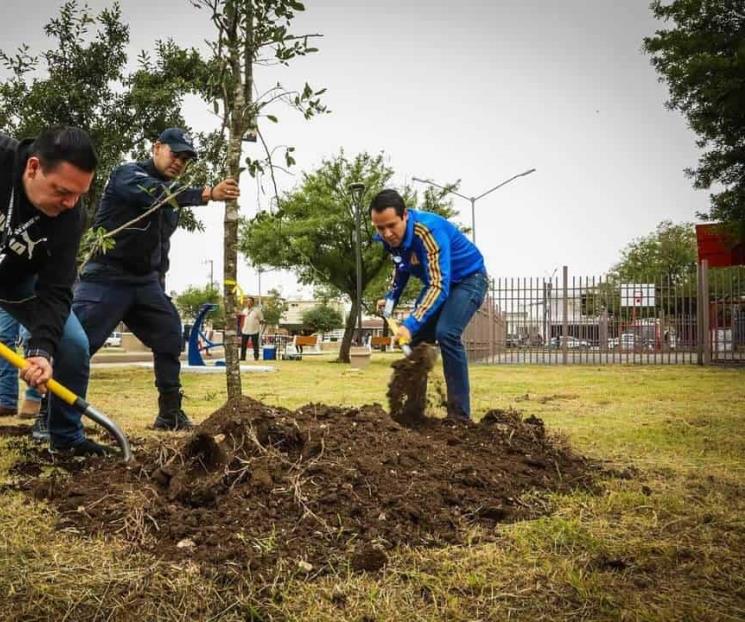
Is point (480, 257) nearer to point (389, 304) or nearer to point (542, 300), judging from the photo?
point (389, 304)

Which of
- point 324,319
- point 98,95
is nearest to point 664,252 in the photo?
point 324,319

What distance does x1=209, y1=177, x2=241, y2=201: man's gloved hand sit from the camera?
4.04 metres

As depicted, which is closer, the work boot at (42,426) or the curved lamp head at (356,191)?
the work boot at (42,426)

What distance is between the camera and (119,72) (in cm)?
1122

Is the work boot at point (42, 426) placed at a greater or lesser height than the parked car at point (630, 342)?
lesser

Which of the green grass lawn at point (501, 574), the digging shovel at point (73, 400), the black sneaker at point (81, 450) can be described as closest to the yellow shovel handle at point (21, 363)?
the digging shovel at point (73, 400)

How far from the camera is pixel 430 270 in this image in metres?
4.76

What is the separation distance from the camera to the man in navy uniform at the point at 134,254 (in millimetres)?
4755

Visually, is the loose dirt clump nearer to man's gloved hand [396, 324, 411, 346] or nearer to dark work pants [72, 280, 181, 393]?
man's gloved hand [396, 324, 411, 346]

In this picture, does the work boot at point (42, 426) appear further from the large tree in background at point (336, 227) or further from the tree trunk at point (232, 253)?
the large tree in background at point (336, 227)

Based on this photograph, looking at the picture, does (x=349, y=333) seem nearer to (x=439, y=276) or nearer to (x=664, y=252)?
(x=439, y=276)

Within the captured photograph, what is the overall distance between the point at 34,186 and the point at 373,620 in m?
2.51

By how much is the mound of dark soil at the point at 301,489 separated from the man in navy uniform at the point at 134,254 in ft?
5.18

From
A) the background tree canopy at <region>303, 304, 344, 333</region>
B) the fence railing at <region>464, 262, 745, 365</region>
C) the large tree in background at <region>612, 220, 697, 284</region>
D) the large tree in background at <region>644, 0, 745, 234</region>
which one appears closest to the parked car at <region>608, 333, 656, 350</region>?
the fence railing at <region>464, 262, 745, 365</region>
